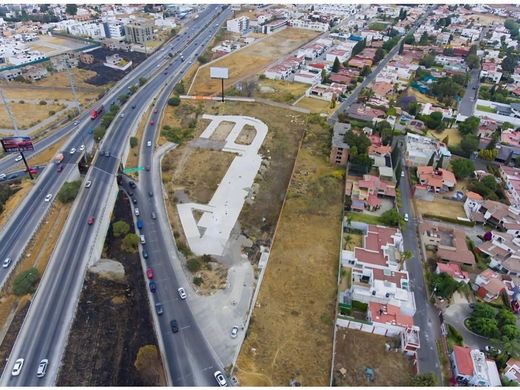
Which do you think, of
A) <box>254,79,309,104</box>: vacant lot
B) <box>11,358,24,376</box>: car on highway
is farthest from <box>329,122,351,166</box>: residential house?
<box>11,358,24,376</box>: car on highway

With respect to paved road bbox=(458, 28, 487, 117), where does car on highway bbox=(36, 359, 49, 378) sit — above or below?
below

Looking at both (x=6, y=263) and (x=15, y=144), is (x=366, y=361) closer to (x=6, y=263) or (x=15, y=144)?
(x=6, y=263)

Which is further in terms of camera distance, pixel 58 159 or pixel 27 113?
pixel 27 113

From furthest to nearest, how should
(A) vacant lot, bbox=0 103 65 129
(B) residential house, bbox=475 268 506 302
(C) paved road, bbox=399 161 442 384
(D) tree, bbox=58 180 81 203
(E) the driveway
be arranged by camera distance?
(A) vacant lot, bbox=0 103 65 129 → (D) tree, bbox=58 180 81 203 → (B) residential house, bbox=475 268 506 302 → (E) the driveway → (C) paved road, bbox=399 161 442 384

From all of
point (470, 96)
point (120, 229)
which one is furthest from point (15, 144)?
point (470, 96)

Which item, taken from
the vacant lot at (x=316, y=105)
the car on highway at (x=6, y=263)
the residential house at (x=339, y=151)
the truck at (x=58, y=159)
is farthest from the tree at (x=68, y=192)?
the vacant lot at (x=316, y=105)

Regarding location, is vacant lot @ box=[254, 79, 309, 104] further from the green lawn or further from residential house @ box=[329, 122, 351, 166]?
the green lawn
